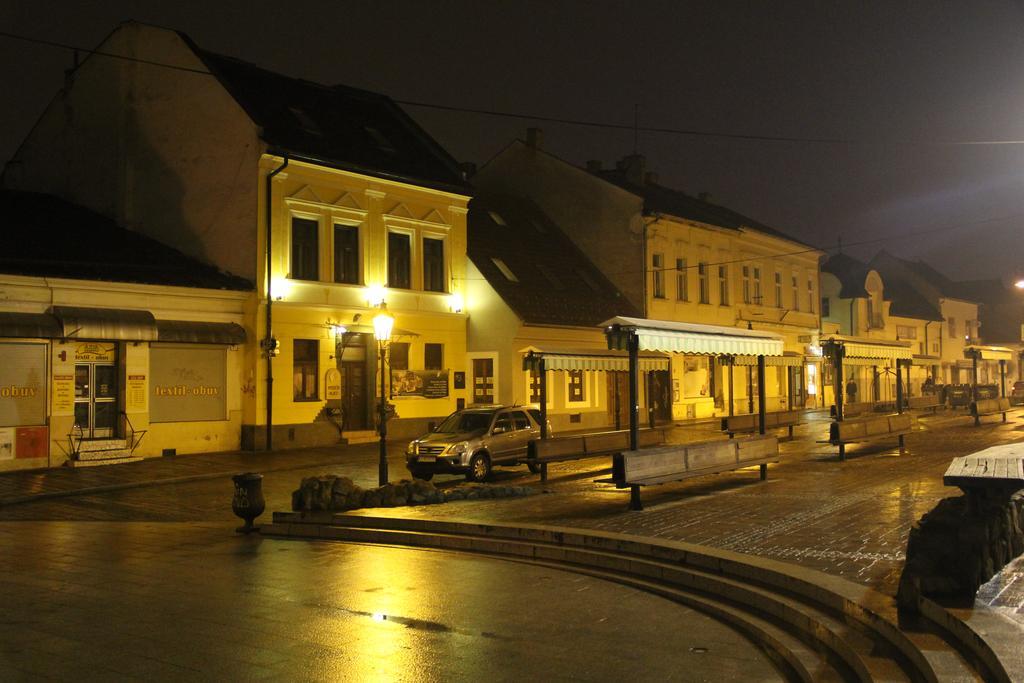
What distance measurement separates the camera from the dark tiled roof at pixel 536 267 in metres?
34.1

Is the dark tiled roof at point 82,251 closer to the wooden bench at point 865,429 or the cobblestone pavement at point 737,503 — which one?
the cobblestone pavement at point 737,503

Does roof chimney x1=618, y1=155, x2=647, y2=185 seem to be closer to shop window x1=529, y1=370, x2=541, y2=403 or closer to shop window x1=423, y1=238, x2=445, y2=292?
shop window x1=529, y1=370, x2=541, y2=403

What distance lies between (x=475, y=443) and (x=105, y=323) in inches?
386

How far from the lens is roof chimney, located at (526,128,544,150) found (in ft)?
143

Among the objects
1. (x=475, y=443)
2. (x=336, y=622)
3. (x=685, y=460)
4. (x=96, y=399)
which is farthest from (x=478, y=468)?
(x=336, y=622)

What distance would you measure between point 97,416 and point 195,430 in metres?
2.59

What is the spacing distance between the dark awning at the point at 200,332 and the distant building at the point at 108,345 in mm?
33

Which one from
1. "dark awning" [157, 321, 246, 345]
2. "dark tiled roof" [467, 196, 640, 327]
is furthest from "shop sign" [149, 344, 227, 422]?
"dark tiled roof" [467, 196, 640, 327]

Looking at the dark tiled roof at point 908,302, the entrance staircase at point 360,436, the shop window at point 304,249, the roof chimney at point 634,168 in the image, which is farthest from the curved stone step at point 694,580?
the dark tiled roof at point 908,302

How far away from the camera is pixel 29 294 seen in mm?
22672

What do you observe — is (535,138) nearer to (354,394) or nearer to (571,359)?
(354,394)

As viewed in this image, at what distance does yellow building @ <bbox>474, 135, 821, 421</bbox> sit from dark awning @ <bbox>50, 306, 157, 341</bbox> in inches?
768

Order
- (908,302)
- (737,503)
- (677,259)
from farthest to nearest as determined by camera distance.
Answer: (908,302), (677,259), (737,503)

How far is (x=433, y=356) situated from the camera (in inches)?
1273
